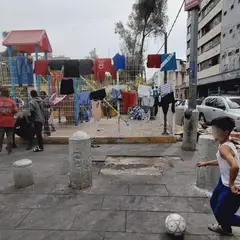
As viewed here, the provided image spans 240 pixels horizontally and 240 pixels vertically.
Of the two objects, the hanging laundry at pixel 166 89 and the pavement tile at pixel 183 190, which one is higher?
the hanging laundry at pixel 166 89

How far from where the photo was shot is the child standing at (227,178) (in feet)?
8.63

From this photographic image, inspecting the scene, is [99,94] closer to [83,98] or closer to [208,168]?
[83,98]

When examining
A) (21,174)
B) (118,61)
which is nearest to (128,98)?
(118,61)

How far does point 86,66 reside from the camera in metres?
8.49

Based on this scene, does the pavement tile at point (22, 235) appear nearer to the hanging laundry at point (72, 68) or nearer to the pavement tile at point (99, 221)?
the pavement tile at point (99, 221)

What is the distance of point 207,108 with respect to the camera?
1345 centimetres

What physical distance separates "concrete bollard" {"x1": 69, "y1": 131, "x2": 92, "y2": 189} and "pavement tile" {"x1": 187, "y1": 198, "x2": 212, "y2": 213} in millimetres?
1781

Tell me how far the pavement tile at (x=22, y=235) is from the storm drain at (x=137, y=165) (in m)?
2.40

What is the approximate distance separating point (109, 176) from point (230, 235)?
2662 mm

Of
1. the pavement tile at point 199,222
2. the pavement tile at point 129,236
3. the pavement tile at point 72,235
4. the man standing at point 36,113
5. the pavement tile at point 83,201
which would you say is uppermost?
the man standing at point 36,113

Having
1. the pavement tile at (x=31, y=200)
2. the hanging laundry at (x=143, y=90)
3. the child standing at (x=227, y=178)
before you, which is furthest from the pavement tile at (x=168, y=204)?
the hanging laundry at (x=143, y=90)

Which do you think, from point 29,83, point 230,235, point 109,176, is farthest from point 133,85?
point 230,235

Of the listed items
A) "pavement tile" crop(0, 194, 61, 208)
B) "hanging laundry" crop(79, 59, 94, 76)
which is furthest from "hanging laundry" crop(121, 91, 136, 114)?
"pavement tile" crop(0, 194, 61, 208)

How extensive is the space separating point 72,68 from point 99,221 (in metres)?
6.19
